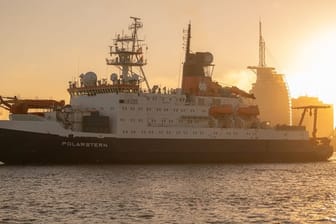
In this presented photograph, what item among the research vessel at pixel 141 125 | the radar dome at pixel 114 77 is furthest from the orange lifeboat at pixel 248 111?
the radar dome at pixel 114 77

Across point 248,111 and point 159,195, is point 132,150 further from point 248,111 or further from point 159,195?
point 159,195

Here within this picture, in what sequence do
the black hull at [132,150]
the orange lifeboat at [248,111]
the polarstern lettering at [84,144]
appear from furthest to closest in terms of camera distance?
the orange lifeboat at [248,111], the polarstern lettering at [84,144], the black hull at [132,150]

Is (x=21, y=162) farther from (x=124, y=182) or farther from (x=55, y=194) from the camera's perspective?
(x=55, y=194)

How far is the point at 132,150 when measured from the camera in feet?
218

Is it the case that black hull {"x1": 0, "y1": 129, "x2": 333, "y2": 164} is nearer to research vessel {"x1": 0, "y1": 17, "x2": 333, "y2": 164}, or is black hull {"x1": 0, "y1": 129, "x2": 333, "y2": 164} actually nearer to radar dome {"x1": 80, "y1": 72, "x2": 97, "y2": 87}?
research vessel {"x1": 0, "y1": 17, "x2": 333, "y2": 164}

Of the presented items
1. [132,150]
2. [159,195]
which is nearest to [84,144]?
[132,150]

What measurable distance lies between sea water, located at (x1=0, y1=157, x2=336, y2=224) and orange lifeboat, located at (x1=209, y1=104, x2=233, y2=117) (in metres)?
15.2

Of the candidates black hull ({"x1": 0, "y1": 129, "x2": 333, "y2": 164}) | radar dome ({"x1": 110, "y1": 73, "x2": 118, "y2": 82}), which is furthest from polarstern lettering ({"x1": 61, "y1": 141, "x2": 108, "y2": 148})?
radar dome ({"x1": 110, "y1": 73, "x2": 118, "y2": 82})

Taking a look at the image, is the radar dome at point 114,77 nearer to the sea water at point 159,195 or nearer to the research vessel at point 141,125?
the research vessel at point 141,125

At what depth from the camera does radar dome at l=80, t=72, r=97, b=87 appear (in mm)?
73125

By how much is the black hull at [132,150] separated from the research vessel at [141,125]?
3.2 inches

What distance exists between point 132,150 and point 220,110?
14178 mm

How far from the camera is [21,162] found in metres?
63.1

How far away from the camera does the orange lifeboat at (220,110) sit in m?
75.5
